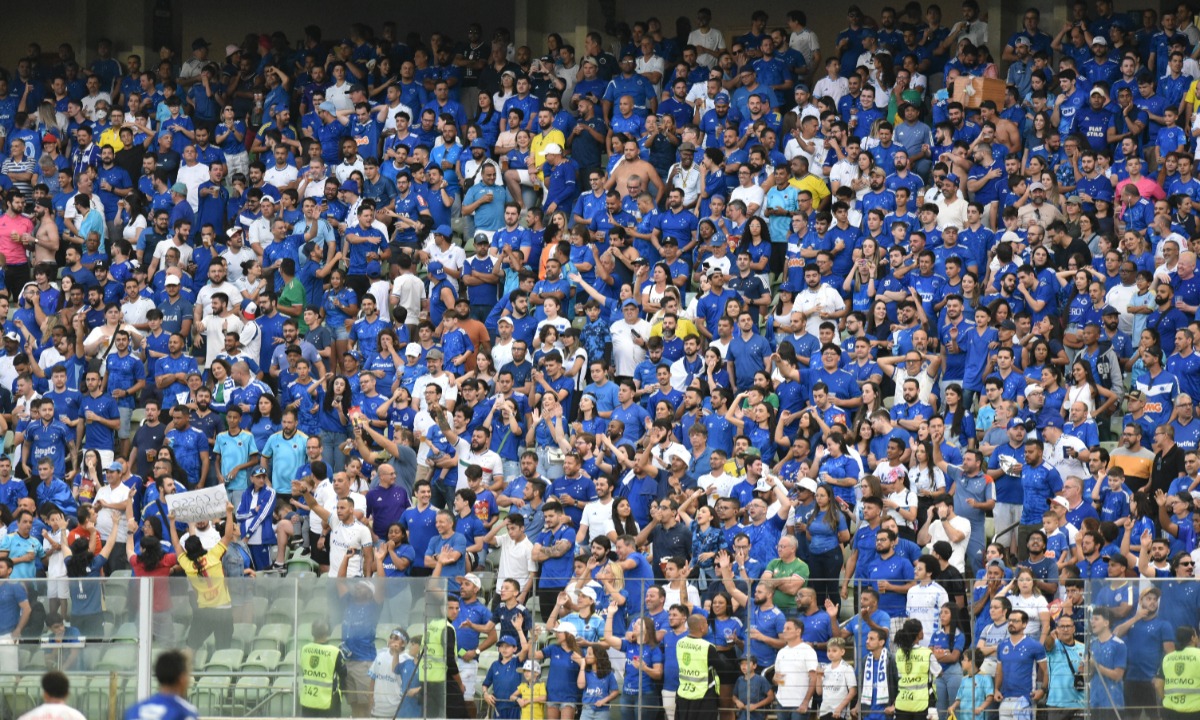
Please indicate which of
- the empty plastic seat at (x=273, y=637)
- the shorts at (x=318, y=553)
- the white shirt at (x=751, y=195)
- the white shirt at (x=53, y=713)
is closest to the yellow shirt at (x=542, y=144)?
the white shirt at (x=751, y=195)

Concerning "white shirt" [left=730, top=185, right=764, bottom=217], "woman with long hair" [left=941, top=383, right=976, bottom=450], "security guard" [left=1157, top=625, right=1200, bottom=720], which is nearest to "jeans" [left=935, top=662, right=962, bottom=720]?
"security guard" [left=1157, top=625, right=1200, bottom=720]

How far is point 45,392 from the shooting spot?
22.3 meters

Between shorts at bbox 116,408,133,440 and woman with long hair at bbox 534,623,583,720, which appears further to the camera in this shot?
shorts at bbox 116,408,133,440

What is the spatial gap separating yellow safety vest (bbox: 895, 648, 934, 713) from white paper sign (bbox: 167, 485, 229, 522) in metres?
6.87

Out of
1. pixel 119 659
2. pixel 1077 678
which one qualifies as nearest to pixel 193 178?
pixel 119 659

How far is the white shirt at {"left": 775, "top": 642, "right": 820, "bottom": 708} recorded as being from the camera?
49.5ft

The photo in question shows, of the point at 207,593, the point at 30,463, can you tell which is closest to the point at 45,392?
the point at 30,463

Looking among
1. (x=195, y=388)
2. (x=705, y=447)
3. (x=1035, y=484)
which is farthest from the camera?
(x=195, y=388)

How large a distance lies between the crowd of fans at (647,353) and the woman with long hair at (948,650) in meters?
0.02

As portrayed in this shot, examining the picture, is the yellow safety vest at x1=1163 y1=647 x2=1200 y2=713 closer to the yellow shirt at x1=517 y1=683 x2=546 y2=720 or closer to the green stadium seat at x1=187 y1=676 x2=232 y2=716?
the yellow shirt at x1=517 y1=683 x2=546 y2=720

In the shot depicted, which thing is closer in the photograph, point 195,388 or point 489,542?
point 489,542

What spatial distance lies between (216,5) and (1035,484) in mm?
19429

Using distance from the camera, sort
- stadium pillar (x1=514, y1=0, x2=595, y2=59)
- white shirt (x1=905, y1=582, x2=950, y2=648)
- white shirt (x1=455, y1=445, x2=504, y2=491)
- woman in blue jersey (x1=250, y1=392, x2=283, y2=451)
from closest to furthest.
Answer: white shirt (x1=905, y1=582, x2=950, y2=648) < white shirt (x1=455, y1=445, x2=504, y2=491) < woman in blue jersey (x1=250, y1=392, x2=283, y2=451) < stadium pillar (x1=514, y1=0, x2=595, y2=59)

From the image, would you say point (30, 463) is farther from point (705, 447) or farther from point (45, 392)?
point (705, 447)
